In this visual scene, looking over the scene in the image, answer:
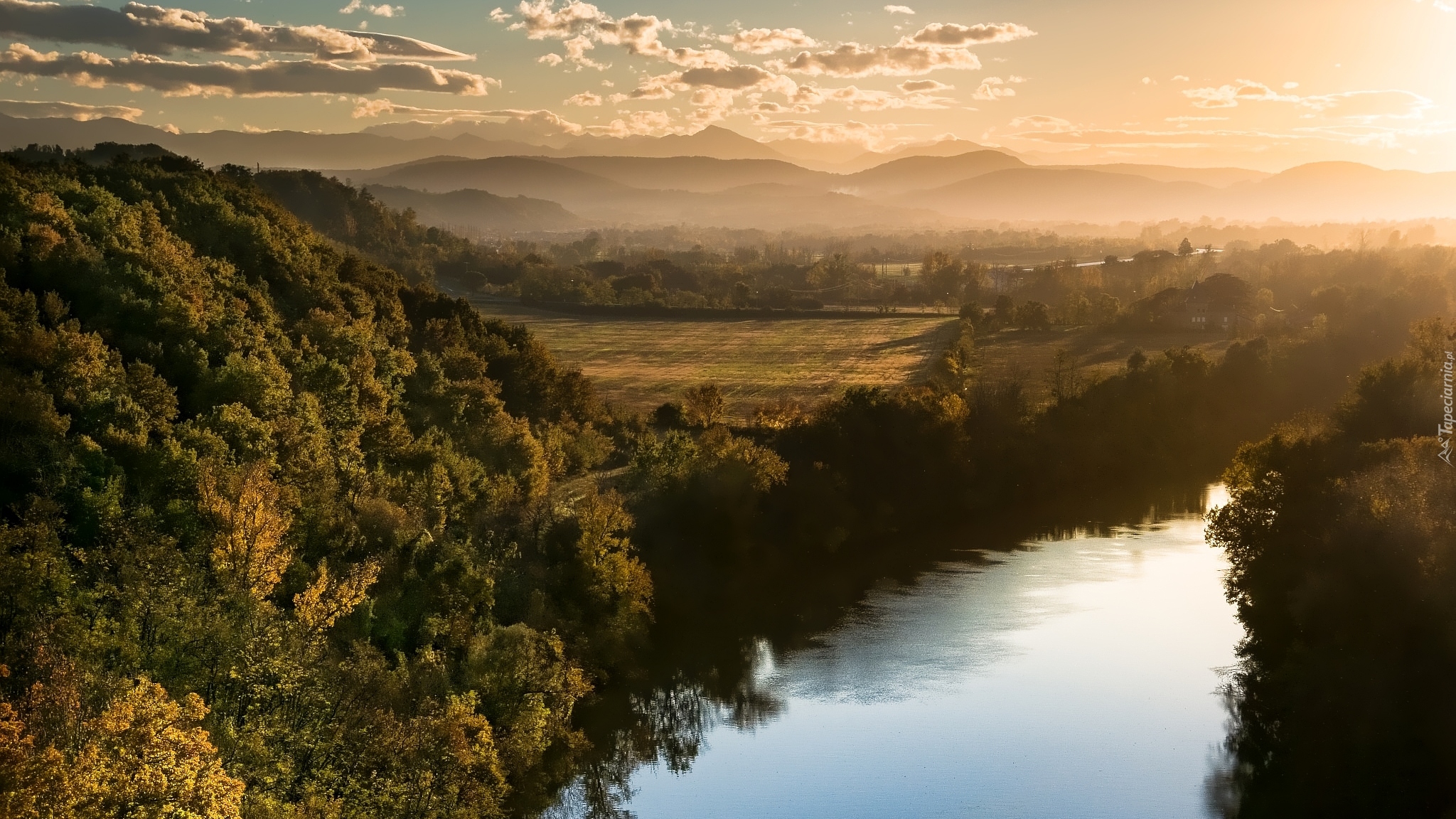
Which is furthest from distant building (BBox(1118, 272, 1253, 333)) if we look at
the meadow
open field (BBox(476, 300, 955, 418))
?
open field (BBox(476, 300, 955, 418))

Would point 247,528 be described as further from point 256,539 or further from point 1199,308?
point 1199,308

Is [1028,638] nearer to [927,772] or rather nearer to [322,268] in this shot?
[927,772]

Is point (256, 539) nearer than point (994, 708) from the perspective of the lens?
Yes

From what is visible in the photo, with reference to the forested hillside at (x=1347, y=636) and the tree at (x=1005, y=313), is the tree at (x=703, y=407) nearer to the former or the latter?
the forested hillside at (x=1347, y=636)

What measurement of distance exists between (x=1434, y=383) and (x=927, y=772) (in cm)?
2201

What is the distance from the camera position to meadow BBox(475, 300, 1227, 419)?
64.9m

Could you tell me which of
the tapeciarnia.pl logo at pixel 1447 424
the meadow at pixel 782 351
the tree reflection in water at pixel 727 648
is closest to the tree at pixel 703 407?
the meadow at pixel 782 351

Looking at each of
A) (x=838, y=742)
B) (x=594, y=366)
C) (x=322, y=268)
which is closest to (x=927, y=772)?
(x=838, y=742)

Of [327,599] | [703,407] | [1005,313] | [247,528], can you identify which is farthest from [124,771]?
[1005,313]

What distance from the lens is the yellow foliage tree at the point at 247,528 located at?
22.7 meters

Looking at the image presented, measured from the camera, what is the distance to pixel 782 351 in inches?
3004

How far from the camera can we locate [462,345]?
4784cm

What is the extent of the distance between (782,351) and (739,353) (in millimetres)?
2817

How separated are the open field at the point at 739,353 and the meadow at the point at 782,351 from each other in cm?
8
